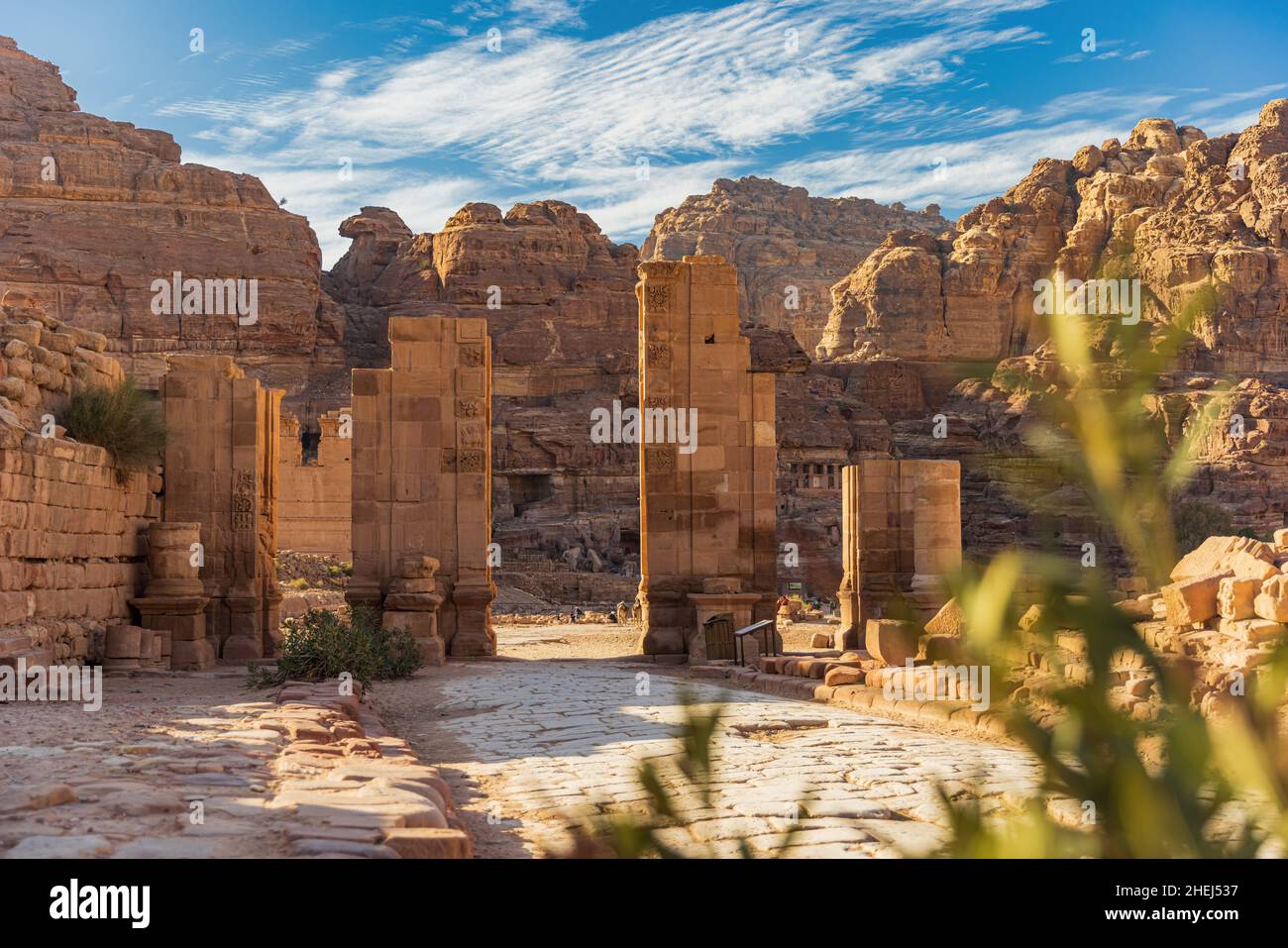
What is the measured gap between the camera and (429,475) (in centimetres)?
1608

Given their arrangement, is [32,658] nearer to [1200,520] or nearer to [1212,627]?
[1212,627]

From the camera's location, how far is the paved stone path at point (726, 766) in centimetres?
547

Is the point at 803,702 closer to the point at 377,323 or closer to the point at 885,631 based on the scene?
the point at 885,631

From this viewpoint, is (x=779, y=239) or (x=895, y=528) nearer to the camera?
(x=895, y=528)

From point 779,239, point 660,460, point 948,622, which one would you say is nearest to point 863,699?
point 948,622

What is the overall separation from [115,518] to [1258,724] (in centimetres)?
1391

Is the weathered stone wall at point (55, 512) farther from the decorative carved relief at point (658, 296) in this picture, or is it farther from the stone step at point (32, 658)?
the decorative carved relief at point (658, 296)

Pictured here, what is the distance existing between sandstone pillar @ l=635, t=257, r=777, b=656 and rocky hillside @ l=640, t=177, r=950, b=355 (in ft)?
286

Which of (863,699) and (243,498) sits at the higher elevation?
(243,498)

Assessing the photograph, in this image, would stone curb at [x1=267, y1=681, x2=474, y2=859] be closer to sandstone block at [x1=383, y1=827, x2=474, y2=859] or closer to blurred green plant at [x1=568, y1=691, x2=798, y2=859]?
sandstone block at [x1=383, y1=827, x2=474, y2=859]

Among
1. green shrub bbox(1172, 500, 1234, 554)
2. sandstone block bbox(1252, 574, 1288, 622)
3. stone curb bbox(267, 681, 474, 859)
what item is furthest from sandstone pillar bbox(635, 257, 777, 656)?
green shrub bbox(1172, 500, 1234, 554)

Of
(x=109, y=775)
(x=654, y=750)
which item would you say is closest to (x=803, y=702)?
(x=654, y=750)

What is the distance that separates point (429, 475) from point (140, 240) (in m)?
57.8

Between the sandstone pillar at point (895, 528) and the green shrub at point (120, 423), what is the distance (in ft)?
30.7
